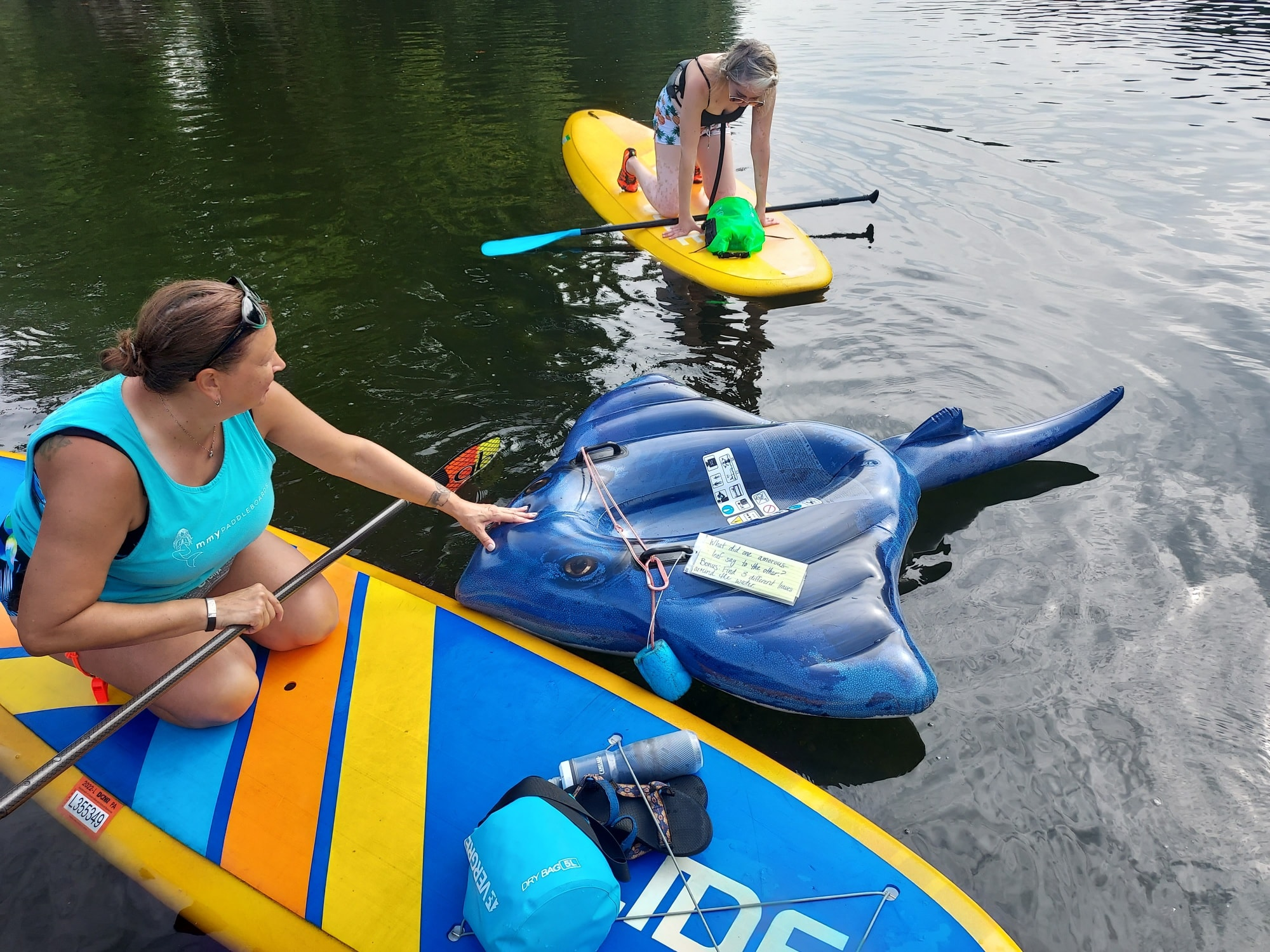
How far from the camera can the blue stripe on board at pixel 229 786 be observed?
7.60 ft

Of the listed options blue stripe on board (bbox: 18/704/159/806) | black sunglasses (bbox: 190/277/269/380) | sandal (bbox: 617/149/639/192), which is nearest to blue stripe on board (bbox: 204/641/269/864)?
blue stripe on board (bbox: 18/704/159/806)

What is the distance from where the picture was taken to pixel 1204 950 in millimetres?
2408

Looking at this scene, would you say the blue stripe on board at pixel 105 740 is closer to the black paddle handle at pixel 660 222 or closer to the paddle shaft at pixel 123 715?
the paddle shaft at pixel 123 715

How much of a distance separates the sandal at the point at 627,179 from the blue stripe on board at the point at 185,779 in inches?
226

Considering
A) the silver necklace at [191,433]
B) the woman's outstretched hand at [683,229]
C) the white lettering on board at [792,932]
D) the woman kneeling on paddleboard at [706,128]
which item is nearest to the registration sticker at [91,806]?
the silver necklace at [191,433]

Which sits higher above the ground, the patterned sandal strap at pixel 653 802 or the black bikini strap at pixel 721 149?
the black bikini strap at pixel 721 149

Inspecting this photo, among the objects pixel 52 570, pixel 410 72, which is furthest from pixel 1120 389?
pixel 410 72

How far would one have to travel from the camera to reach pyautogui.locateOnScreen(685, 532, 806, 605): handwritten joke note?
2.89 meters

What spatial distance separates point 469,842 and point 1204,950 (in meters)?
2.20

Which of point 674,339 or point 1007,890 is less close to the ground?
point 674,339

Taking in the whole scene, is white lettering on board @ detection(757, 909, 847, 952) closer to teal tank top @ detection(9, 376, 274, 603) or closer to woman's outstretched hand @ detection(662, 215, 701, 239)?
teal tank top @ detection(9, 376, 274, 603)

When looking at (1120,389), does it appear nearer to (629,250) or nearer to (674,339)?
(674,339)

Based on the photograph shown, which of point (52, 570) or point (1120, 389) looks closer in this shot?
point (52, 570)

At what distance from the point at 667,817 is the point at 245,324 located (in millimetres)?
1738
